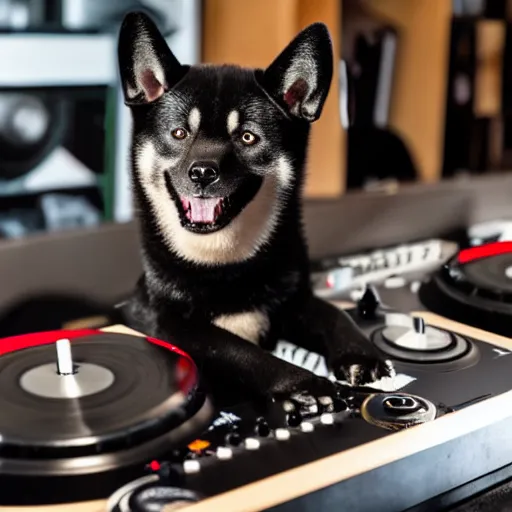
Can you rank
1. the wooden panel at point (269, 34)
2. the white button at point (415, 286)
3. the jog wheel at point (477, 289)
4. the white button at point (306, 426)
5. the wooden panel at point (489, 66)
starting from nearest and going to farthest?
the white button at point (306, 426), the jog wheel at point (477, 289), the white button at point (415, 286), the wooden panel at point (269, 34), the wooden panel at point (489, 66)

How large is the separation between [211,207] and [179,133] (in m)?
0.08

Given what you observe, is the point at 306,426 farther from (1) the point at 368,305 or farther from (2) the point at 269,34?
(2) the point at 269,34

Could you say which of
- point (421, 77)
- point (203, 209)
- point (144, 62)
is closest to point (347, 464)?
point (203, 209)

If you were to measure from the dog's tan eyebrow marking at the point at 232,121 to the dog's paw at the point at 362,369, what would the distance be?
25 centimetres

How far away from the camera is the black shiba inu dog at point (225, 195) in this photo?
2.23 feet

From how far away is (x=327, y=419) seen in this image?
60cm

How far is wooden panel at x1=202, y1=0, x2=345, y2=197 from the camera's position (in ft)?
3.57

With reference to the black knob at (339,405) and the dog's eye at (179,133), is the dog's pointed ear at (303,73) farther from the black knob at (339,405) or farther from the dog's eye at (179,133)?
the black knob at (339,405)

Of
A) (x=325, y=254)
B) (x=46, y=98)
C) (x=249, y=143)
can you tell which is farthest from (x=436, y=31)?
(x=249, y=143)

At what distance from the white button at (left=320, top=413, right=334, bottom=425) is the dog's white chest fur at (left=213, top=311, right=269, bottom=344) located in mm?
167

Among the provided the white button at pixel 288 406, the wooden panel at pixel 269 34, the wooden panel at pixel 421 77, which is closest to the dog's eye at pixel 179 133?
the white button at pixel 288 406

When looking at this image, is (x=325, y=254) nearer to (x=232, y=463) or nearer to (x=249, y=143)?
(x=249, y=143)

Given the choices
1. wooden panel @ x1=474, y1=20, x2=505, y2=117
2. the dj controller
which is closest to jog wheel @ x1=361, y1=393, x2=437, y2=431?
the dj controller

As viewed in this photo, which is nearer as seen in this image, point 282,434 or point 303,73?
point 282,434
